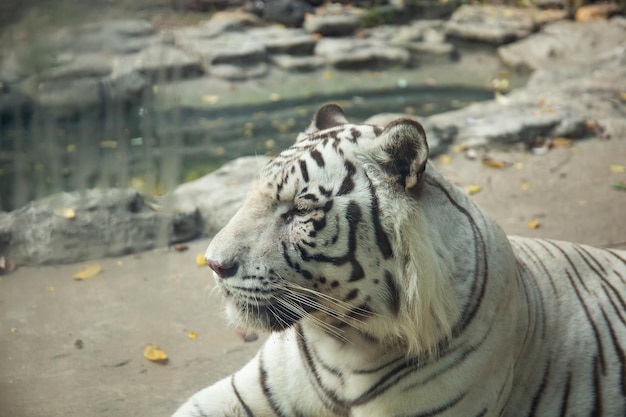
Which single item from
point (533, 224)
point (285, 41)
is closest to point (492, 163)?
point (533, 224)

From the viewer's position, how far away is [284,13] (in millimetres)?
12250

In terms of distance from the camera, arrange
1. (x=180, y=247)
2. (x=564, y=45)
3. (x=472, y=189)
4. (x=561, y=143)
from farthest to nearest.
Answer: (x=564, y=45) → (x=561, y=143) → (x=472, y=189) → (x=180, y=247)

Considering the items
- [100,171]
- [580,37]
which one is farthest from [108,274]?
[580,37]

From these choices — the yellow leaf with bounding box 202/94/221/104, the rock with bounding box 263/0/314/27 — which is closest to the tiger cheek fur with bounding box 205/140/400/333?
the yellow leaf with bounding box 202/94/221/104

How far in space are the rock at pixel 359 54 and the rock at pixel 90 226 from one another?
5.92 meters

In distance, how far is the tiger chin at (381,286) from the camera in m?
2.53

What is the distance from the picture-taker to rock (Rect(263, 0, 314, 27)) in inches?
481

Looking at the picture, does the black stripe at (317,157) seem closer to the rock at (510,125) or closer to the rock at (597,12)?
the rock at (510,125)

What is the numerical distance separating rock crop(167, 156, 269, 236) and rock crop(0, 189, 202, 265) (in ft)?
0.31

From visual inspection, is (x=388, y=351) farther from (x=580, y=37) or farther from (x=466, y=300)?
(x=580, y=37)

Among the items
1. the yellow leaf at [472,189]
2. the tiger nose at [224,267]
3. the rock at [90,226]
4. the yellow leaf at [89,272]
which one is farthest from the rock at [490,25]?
the tiger nose at [224,267]

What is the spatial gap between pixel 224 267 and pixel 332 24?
992 cm

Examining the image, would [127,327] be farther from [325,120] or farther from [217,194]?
[325,120]

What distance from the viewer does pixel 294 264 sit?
258 centimetres
